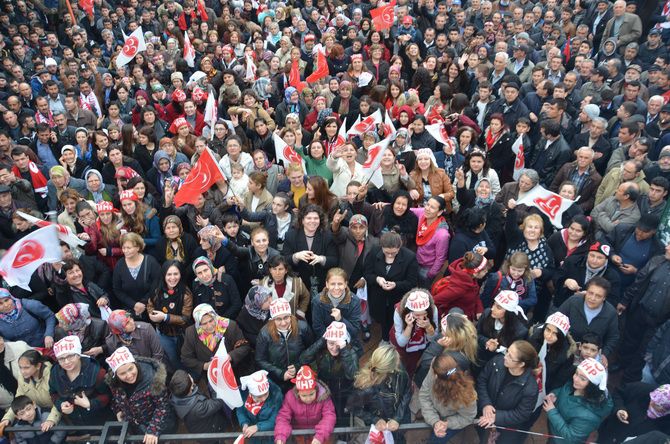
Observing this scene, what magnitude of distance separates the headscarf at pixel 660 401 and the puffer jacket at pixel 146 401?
13.9 ft

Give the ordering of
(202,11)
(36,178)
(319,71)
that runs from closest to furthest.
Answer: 1. (36,178)
2. (319,71)
3. (202,11)

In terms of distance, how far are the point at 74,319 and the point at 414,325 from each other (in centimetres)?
351

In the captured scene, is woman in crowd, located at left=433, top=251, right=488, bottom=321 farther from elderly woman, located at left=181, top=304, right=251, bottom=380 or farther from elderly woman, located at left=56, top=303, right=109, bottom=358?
elderly woman, located at left=56, top=303, right=109, bottom=358

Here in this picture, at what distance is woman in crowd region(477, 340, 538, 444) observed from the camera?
4.43m

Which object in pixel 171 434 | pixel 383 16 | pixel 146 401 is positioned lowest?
pixel 171 434

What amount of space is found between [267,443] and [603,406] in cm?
292

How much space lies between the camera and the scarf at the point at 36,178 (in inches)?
308

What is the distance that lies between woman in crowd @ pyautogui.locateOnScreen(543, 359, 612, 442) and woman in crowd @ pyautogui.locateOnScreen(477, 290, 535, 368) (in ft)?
2.05

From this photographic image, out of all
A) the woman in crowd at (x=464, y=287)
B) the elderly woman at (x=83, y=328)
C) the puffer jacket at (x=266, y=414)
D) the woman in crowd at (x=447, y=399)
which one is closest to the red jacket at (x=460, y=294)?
the woman in crowd at (x=464, y=287)

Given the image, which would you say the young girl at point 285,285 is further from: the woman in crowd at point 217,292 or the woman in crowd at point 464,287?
the woman in crowd at point 464,287

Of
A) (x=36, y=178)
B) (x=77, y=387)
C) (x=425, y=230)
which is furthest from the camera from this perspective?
Result: (x=36, y=178)

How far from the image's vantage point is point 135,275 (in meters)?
5.97

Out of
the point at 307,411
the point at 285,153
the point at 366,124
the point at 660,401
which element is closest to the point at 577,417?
the point at 660,401

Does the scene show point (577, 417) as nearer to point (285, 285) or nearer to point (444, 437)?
point (444, 437)
